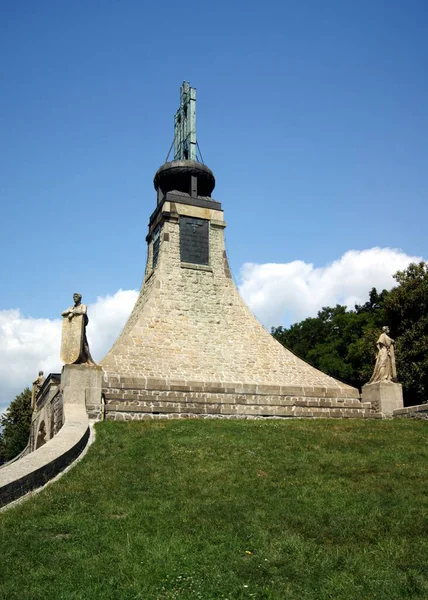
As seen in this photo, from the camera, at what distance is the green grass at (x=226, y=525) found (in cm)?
554

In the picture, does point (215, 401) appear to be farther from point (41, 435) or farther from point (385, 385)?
point (41, 435)

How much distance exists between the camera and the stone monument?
57.2ft

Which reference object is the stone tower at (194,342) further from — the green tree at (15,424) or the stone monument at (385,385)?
the green tree at (15,424)

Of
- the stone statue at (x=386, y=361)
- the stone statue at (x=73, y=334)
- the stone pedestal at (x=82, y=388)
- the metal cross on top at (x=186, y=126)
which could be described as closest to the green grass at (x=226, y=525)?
the stone pedestal at (x=82, y=388)

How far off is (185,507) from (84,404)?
23.7 feet

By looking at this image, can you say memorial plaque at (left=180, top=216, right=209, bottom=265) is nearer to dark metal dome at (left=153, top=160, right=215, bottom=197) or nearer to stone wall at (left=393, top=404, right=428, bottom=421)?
dark metal dome at (left=153, top=160, right=215, bottom=197)

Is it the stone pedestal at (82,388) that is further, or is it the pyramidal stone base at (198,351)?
the pyramidal stone base at (198,351)

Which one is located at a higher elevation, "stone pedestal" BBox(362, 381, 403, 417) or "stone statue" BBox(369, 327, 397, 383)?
"stone statue" BBox(369, 327, 397, 383)

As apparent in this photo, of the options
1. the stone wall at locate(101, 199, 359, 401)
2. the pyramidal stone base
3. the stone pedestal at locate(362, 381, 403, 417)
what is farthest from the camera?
the stone wall at locate(101, 199, 359, 401)

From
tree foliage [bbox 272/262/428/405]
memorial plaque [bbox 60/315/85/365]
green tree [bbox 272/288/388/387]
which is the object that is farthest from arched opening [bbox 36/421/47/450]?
green tree [bbox 272/288/388/387]

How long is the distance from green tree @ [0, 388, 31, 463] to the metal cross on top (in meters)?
17.8

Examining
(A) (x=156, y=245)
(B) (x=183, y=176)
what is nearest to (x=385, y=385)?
(A) (x=156, y=245)

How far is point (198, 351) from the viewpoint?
22.0 meters

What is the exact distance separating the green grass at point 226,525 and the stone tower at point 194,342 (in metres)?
5.17
